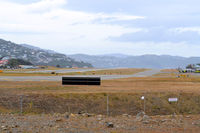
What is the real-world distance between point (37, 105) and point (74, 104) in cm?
383

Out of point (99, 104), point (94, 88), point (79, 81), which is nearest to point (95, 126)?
point (99, 104)

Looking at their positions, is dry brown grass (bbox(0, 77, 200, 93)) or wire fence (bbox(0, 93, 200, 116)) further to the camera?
dry brown grass (bbox(0, 77, 200, 93))

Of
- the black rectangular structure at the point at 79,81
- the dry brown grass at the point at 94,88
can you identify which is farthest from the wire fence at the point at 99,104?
the black rectangular structure at the point at 79,81

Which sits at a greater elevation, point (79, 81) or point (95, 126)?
point (79, 81)

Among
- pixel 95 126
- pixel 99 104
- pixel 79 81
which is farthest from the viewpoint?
pixel 79 81

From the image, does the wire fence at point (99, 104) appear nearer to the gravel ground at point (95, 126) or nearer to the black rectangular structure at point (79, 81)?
the gravel ground at point (95, 126)

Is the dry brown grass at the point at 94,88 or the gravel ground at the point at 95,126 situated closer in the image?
the gravel ground at the point at 95,126

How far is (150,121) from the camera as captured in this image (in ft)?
66.6

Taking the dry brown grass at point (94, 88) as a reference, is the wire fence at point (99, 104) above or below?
below

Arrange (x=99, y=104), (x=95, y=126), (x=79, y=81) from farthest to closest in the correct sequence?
(x=79, y=81) < (x=99, y=104) < (x=95, y=126)

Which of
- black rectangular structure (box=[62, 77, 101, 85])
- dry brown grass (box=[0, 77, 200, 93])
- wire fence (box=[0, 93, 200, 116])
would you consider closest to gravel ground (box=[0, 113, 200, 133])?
wire fence (box=[0, 93, 200, 116])

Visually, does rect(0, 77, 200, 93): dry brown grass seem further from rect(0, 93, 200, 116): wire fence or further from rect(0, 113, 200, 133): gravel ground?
rect(0, 113, 200, 133): gravel ground

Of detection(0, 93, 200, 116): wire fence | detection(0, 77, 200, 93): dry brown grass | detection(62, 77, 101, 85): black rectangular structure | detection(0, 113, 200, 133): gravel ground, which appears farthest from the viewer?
detection(62, 77, 101, 85): black rectangular structure

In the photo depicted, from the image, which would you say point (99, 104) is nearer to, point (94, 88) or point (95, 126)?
point (94, 88)
